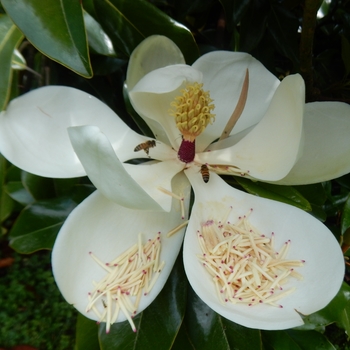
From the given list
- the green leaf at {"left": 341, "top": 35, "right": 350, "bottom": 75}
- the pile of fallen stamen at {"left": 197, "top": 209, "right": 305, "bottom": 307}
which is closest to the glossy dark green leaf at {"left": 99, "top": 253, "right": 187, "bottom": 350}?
the pile of fallen stamen at {"left": 197, "top": 209, "right": 305, "bottom": 307}

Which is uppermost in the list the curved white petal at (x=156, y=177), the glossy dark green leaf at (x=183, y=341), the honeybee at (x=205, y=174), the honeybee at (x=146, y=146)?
the honeybee at (x=146, y=146)

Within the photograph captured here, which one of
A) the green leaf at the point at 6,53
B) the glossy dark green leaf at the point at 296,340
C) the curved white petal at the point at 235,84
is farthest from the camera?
the glossy dark green leaf at the point at 296,340

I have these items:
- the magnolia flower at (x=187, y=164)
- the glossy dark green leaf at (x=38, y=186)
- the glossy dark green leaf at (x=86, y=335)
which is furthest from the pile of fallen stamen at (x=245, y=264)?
the glossy dark green leaf at (x=38, y=186)

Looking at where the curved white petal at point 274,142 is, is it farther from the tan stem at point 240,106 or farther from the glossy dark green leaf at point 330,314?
the glossy dark green leaf at point 330,314

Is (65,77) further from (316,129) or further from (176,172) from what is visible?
(316,129)

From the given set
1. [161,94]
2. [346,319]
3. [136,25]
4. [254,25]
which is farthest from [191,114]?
[346,319]

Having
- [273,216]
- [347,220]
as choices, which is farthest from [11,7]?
[347,220]
